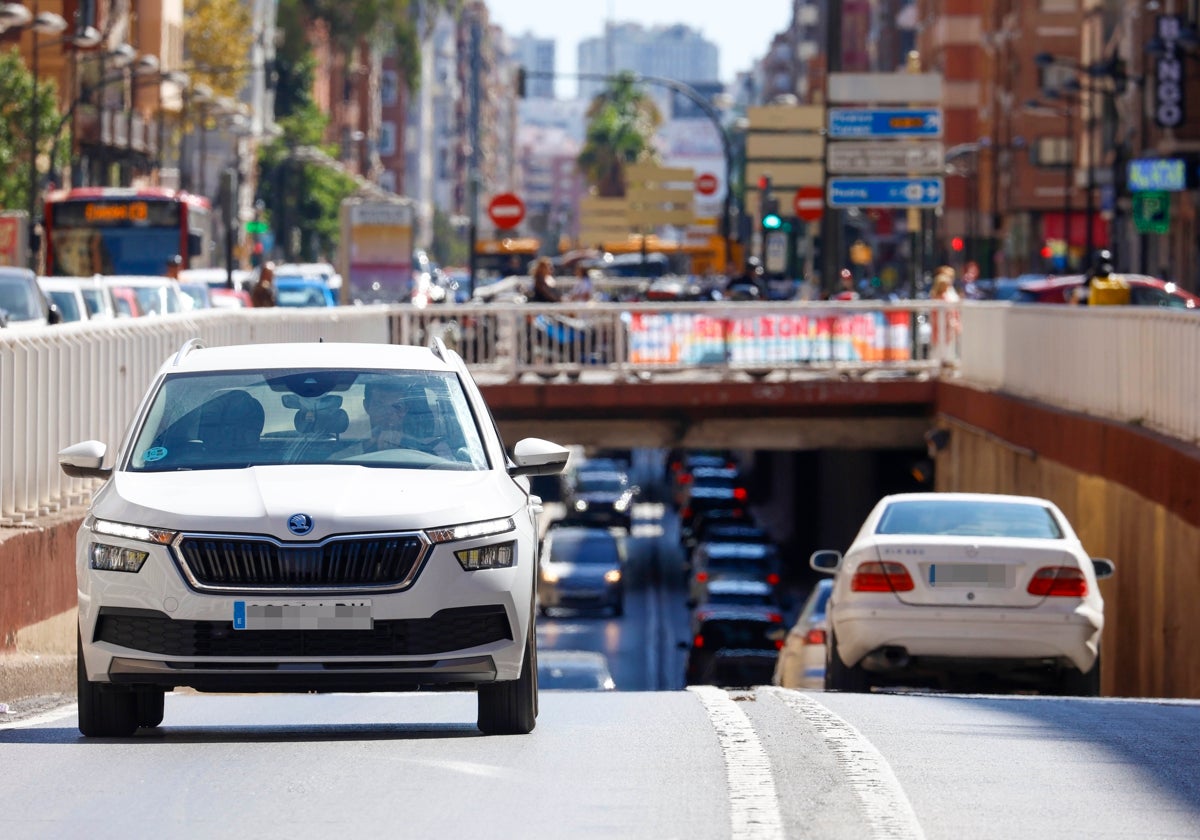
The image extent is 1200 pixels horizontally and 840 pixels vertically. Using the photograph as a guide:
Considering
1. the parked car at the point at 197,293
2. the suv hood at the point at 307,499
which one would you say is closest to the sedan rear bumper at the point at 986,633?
the suv hood at the point at 307,499

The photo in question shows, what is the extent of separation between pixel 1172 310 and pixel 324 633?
38.1 ft

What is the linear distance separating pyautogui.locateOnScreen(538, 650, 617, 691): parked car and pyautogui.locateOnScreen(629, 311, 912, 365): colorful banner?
25.7ft

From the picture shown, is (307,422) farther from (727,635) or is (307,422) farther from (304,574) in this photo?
(727,635)

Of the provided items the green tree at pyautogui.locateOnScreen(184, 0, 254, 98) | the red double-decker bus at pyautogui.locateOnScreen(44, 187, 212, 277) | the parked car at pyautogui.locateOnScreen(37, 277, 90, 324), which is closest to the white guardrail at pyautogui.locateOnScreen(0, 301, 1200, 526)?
the parked car at pyautogui.locateOnScreen(37, 277, 90, 324)

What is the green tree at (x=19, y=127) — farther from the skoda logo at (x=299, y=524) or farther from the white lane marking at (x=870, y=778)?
the skoda logo at (x=299, y=524)

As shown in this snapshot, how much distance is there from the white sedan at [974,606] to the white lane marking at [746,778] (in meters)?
3.77

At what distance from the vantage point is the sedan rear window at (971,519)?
16094mm

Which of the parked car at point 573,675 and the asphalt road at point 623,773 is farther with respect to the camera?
the parked car at point 573,675

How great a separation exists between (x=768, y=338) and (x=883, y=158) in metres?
3.69

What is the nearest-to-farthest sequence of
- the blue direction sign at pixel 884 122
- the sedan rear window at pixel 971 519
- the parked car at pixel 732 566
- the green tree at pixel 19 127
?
the sedan rear window at pixel 971 519 → the blue direction sign at pixel 884 122 → the parked car at pixel 732 566 → the green tree at pixel 19 127

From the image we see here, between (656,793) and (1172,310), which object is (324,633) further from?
(1172,310)

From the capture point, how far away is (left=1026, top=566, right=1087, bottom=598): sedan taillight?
1553 cm

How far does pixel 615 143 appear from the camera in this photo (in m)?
174

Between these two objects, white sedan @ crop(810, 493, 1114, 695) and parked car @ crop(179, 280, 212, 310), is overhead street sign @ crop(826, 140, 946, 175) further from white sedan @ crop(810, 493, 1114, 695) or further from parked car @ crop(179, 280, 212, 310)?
white sedan @ crop(810, 493, 1114, 695)
